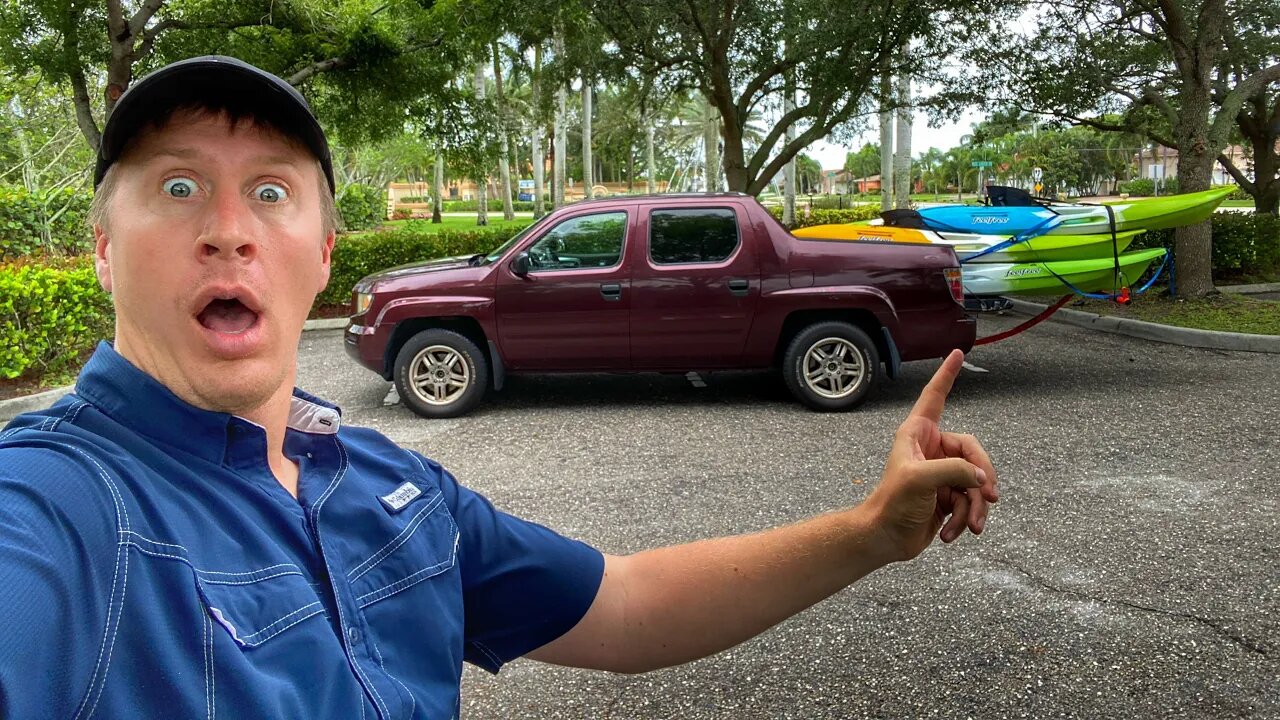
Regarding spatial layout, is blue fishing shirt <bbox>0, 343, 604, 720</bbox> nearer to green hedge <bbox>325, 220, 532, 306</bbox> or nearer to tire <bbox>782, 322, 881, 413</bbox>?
tire <bbox>782, 322, 881, 413</bbox>

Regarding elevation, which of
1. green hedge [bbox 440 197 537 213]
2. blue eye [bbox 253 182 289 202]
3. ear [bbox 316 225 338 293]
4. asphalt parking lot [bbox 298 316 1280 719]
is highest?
green hedge [bbox 440 197 537 213]

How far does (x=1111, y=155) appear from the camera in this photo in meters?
91.4

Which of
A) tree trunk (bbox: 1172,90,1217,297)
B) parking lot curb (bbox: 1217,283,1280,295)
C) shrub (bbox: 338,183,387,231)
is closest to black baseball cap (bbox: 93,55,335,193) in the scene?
tree trunk (bbox: 1172,90,1217,297)

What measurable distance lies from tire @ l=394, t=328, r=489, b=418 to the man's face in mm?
6203

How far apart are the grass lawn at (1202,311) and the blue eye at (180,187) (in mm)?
11538

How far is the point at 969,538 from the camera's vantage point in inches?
179

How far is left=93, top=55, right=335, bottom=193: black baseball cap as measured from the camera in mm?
1195

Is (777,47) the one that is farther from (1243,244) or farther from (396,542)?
(396,542)

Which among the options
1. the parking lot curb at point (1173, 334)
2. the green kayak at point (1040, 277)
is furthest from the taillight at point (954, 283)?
the parking lot curb at point (1173, 334)

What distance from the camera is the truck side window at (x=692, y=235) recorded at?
7582mm

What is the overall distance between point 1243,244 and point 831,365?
38.9 feet

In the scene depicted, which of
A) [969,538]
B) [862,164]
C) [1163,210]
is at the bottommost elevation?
[969,538]

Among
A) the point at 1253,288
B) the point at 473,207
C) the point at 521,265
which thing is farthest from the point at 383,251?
the point at 473,207

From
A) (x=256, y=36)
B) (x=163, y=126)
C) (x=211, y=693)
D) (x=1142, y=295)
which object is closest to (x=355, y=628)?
(x=211, y=693)
